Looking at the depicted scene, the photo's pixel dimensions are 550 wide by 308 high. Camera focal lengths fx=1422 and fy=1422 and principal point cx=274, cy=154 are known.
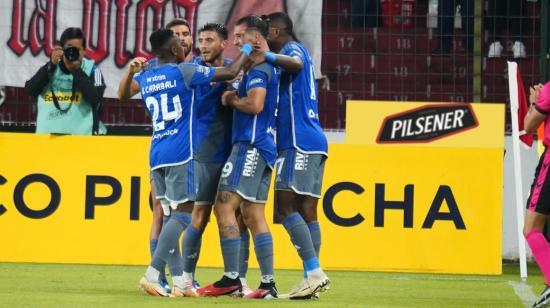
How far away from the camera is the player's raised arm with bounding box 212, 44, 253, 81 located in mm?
8797

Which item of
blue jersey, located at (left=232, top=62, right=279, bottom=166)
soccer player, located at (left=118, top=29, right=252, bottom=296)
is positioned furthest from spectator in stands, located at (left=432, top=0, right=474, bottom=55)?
soccer player, located at (left=118, top=29, right=252, bottom=296)

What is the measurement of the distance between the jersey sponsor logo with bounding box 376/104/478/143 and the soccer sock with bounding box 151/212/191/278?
4.74 m

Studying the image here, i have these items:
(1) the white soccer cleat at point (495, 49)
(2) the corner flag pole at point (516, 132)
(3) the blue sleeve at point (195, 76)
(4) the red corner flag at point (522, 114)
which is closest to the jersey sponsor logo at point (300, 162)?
(3) the blue sleeve at point (195, 76)

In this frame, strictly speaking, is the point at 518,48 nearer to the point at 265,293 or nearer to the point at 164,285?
the point at 164,285

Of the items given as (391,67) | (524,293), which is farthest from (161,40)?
(391,67)

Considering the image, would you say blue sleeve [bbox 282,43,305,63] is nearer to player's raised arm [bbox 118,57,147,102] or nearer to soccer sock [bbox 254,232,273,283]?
player's raised arm [bbox 118,57,147,102]

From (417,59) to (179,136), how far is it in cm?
598

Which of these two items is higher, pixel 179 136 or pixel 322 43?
pixel 322 43

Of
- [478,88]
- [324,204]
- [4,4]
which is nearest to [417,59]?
[478,88]

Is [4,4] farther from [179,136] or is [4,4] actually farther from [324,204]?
[179,136]

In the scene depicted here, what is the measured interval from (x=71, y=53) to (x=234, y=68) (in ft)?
12.4

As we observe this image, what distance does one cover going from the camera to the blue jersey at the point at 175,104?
892 centimetres

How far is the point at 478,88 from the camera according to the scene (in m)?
14.4

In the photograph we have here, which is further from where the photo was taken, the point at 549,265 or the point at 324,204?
the point at 324,204
